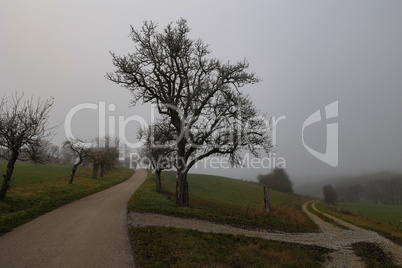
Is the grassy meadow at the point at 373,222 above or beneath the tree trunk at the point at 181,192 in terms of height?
beneath

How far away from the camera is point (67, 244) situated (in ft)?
22.7

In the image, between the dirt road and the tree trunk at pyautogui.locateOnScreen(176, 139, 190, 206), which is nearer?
the dirt road

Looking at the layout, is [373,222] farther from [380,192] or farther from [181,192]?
[380,192]

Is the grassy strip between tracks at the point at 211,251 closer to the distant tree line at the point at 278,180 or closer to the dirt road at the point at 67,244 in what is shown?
the dirt road at the point at 67,244

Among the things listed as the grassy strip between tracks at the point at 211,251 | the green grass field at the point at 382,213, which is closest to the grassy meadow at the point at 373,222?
the green grass field at the point at 382,213

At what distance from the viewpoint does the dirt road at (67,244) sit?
18.7ft

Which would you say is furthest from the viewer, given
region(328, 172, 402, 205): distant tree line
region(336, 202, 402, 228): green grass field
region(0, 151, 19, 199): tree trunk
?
region(328, 172, 402, 205): distant tree line

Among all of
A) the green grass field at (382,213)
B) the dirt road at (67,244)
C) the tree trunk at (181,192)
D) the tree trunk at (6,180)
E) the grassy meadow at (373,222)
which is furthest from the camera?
the green grass field at (382,213)

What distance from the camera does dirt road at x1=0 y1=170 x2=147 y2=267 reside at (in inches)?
225

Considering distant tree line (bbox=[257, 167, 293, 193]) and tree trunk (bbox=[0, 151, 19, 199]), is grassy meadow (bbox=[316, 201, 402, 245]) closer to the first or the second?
tree trunk (bbox=[0, 151, 19, 199])

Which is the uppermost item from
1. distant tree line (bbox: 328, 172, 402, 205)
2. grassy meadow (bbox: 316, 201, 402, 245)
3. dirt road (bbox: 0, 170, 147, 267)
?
dirt road (bbox: 0, 170, 147, 267)

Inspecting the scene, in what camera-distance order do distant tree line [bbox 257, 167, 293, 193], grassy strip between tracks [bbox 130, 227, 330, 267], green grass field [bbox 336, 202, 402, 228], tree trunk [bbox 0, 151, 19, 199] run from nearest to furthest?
1. grassy strip between tracks [bbox 130, 227, 330, 267]
2. tree trunk [bbox 0, 151, 19, 199]
3. green grass field [bbox 336, 202, 402, 228]
4. distant tree line [bbox 257, 167, 293, 193]

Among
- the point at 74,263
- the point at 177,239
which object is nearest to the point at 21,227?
the point at 74,263

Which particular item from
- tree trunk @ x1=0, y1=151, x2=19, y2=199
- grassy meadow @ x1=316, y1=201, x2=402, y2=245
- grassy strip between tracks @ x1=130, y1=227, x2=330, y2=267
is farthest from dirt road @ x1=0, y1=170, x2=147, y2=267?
grassy meadow @ x1=316, y1=201, x2=402, y2=245
